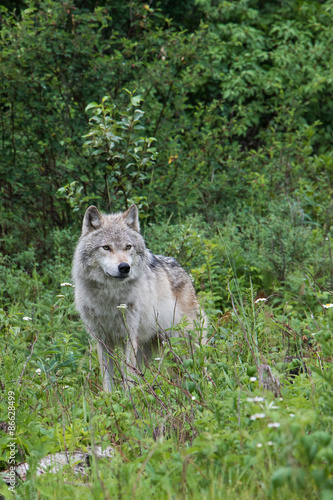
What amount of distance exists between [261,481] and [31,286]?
4847 mm

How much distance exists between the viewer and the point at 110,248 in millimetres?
5062

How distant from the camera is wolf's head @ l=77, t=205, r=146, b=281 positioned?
16.1ft

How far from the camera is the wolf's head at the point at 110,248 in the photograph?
193 inches

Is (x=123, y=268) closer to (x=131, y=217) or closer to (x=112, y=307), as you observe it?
(x=112, y=307)

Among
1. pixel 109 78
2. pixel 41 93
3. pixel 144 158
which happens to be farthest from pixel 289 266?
pixel 41 93

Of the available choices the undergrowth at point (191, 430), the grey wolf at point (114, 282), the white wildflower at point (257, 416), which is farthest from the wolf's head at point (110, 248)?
the white wildflower at point (257, 416)

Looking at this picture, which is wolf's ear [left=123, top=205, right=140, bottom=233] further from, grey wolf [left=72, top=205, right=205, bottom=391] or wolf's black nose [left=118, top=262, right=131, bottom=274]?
wolf's black nose [left=118, top=262, right=131, bottom=274]

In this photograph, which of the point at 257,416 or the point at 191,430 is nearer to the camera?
the point at 257,416

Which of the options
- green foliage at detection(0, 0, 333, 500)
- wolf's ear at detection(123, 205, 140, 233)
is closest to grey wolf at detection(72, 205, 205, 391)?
wolf's ear at detection(123, 205, 140, 233)

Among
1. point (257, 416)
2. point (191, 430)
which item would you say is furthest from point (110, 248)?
point (257, 416)

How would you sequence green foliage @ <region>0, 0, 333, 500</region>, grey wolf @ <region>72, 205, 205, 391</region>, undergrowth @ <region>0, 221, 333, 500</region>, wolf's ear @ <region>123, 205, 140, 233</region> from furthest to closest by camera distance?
wolf's ear @ <region>123, 205, 140, 233</region> → grey wolf @ <region>72, 205, 205, 391</region> → green foliage @ <region>0, 0, 333, 500</region> → undergrowth @ <region>0, 221, 333, 500</region>

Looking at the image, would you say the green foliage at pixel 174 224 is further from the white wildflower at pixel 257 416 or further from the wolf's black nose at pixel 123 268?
the wolf's black nose at pixel 123 268

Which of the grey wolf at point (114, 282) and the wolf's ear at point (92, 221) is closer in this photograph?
the grey wolf at point (114, 282)

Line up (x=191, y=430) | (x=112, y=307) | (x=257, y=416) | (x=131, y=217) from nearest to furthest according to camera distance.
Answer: (x=257, y=416) → (x=191, y=430) → (x=112, y=307) → (x=131, y=217)
